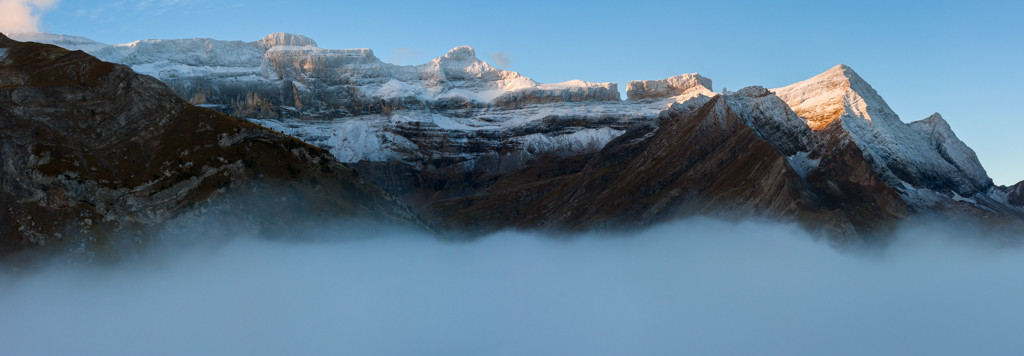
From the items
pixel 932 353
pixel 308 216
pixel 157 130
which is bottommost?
pixel 932 353

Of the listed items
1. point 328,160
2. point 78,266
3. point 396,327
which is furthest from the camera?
point 328,160

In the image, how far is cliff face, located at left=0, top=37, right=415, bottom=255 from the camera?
164625 millimetres

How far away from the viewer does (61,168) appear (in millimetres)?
171125

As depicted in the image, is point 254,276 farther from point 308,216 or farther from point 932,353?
point 932,353

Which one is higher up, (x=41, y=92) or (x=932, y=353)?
(x=41, y=92)

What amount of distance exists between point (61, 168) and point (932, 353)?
169 meters

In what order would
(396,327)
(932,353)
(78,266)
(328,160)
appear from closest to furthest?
(78,266) < (932,353) < (396,327) < (328,160)

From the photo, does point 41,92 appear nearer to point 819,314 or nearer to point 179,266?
point 179,266

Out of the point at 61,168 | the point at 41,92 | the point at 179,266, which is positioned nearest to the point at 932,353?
the point at 179,266

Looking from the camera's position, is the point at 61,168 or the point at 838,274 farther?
the point at 838,274

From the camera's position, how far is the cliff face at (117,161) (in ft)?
540

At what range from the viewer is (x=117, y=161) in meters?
180

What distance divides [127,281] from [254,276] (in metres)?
23.0

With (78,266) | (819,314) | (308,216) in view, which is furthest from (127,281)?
(819,314)
